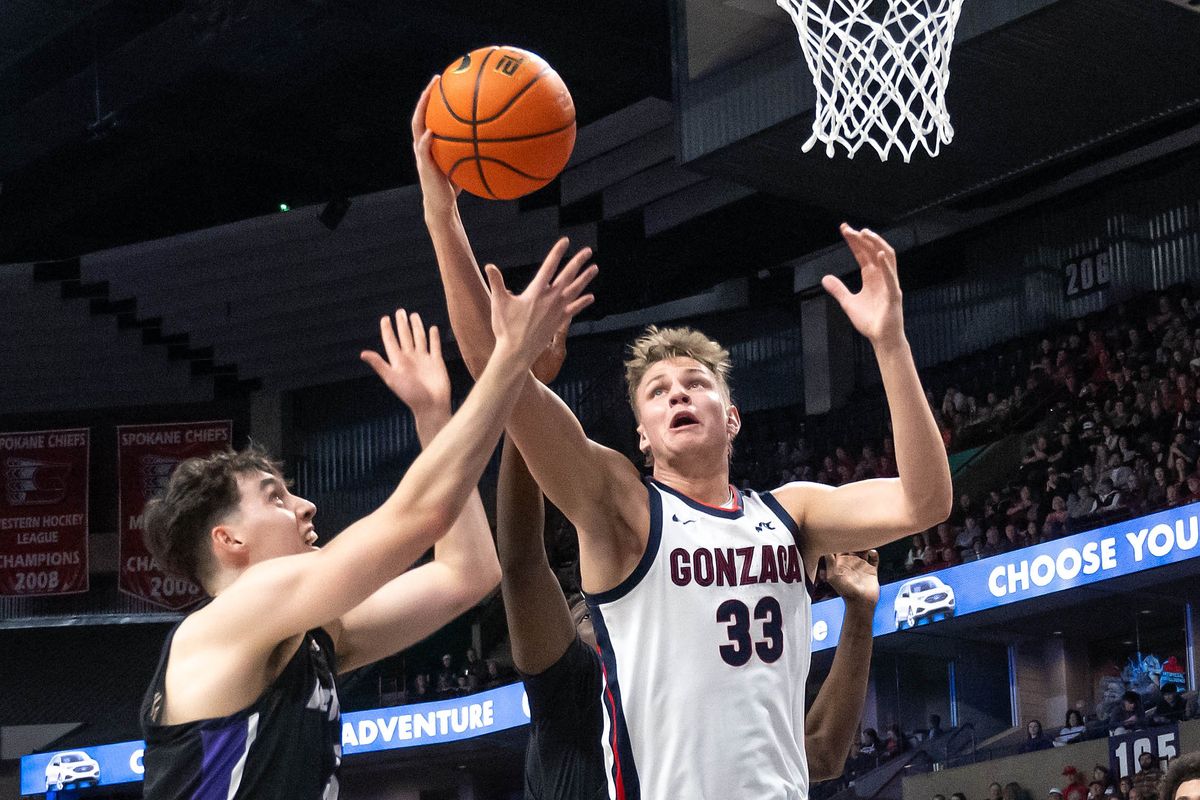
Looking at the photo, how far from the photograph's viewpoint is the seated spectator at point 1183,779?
3.88 m

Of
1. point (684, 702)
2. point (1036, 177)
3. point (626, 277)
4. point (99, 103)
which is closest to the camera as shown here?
point (684, 702)

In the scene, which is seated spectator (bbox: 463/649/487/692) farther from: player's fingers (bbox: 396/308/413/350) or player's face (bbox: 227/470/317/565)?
player's fingers (bbox: 396/308/413/350)

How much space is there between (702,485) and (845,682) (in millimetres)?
736

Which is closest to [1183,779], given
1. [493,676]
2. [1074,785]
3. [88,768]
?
[1074,785]

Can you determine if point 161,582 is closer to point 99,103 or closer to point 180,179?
point 180,179

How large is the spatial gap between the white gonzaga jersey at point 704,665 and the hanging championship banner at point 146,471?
20509mm

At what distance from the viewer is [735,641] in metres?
3.34

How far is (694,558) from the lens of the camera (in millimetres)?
3410

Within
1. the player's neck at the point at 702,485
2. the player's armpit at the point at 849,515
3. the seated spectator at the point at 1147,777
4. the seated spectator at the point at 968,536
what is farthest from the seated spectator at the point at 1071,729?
the player's neck at the point at 702,485

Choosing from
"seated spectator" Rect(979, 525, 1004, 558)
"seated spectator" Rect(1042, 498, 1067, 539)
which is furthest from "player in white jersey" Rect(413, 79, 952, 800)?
"seated spectator" Rect(979, 525, 1004, 558)

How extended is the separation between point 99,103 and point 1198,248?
12319mm

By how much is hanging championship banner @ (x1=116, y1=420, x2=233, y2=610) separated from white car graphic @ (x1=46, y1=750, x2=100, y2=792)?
3088mm

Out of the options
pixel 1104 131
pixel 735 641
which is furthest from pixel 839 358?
pixel 735 641

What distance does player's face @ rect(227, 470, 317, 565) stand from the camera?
9.88ft
